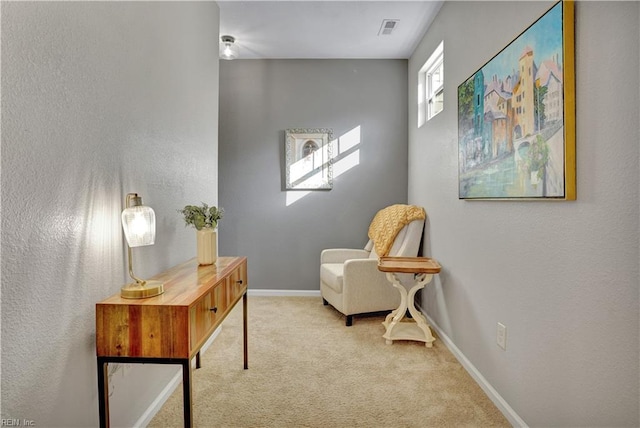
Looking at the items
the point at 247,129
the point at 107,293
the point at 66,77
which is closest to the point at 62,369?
the point at 107,293

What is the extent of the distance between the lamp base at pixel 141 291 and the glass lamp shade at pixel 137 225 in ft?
0.53

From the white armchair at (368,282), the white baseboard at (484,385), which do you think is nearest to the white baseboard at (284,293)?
the white armchair at (368,282)

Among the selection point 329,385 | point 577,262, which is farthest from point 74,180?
point 577,262

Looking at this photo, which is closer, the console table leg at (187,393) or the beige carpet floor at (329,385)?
the console table leg at (187,393)

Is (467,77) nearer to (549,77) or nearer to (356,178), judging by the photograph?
(549,77)

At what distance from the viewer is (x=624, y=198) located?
1.10 meters

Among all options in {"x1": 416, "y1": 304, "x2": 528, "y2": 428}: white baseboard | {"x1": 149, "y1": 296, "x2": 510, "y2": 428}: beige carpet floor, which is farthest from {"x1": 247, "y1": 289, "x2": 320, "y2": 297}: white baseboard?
{"x1": 416, "y1": 304, "x2": 528, "y2": 428}: white baseboard

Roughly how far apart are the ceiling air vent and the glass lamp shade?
272cm

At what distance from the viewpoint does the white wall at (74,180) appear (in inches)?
39.3

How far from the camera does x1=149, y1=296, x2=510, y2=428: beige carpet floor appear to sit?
1771mm

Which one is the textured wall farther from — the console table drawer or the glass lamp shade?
the glass lamp shade

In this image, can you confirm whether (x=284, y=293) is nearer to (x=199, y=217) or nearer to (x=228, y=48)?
(x=199, y=217)

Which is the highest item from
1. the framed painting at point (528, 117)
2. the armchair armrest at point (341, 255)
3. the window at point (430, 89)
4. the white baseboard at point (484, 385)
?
the window at point (430, 89)

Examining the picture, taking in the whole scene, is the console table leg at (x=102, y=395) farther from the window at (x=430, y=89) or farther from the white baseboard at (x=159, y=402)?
the window at (x=430, y=89)
